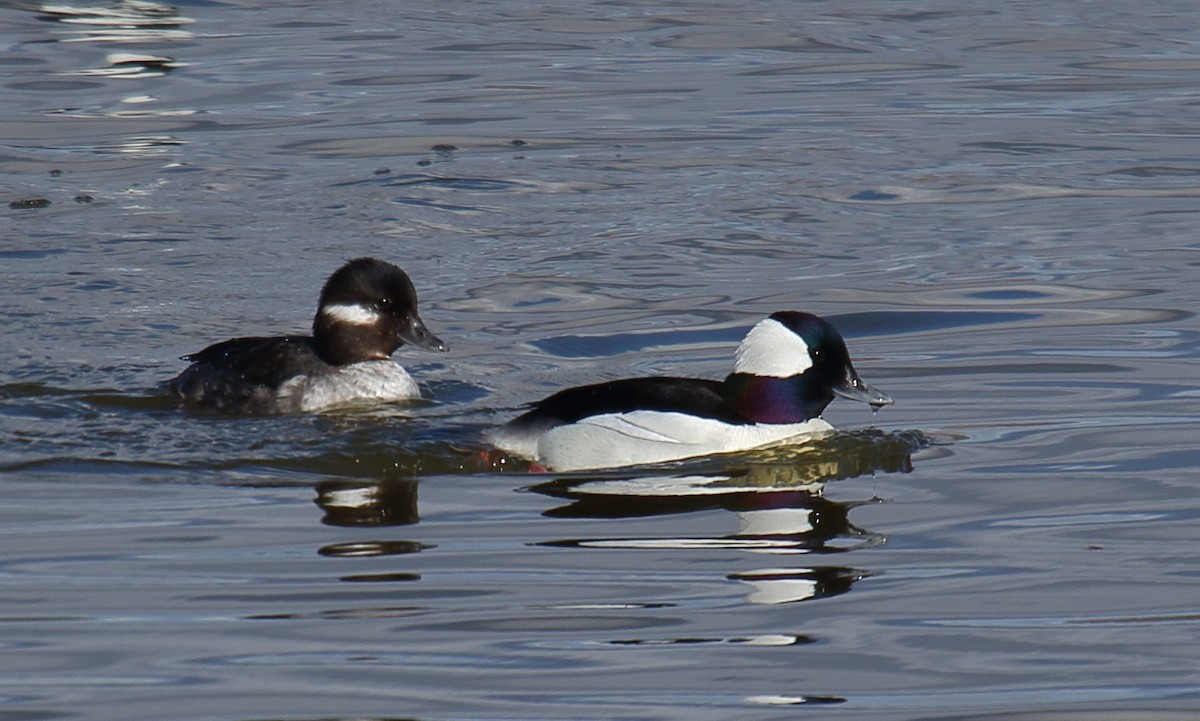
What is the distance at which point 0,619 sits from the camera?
20.8 feet

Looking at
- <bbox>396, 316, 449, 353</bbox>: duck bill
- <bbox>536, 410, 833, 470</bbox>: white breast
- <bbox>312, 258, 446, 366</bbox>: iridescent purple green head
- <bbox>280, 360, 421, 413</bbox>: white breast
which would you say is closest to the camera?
<bbox>536, 410, 833, 470</bbox>: white breast

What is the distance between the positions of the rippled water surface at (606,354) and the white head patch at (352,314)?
558 mm

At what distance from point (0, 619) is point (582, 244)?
301 inches

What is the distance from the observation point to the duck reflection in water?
688 centimetres

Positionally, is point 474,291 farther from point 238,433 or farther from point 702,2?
point 702,2

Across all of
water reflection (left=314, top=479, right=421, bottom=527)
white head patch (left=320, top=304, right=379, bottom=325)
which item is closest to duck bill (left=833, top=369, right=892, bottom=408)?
water reflection (left=314, top=479, right=421, bottom=527)

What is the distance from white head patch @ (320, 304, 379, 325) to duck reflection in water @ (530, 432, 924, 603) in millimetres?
2221

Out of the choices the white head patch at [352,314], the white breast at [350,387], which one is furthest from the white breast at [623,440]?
the white head patch at [352,314]

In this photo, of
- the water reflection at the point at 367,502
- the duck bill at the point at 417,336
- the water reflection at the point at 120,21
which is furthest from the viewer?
the water reflection at the point at 120,21

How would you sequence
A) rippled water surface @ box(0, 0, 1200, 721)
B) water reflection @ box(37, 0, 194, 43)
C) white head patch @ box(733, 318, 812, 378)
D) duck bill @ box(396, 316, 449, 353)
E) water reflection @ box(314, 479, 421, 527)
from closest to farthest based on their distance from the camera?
rippled water surface @ box(0, 0, 1200, 721)
water reflection @ box(314, 479, 421, 527)
white head patch @ box(733, 318, 812, 378)
duck bill @ box(396, 316, 449, 353)
water reflection @ box(37, 0, 194, 43)

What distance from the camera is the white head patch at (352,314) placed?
10.2m

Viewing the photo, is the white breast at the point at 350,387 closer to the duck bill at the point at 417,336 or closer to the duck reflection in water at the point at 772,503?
the duck bill at the point at 417,336

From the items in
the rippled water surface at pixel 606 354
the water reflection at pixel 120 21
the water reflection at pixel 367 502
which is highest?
A: the water reflection at pixel 120 21

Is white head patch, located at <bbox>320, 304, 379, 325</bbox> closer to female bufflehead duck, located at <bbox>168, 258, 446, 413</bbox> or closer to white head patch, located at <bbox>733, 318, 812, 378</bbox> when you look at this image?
female bufflehead duck, located at <bbox>168, 258, 446, 413</bbox>
